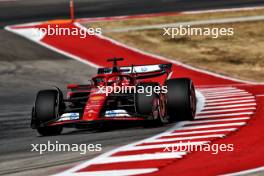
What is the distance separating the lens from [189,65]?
2817 centimetres

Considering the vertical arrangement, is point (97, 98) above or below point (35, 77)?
below

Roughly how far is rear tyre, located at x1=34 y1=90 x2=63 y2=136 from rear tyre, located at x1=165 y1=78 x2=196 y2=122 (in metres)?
2.03

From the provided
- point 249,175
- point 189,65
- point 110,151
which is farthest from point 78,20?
point 249,175

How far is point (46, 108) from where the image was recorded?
49.3ft

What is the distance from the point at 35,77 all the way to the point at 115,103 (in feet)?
A: 34.1

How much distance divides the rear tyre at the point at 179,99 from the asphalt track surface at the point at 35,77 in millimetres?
873

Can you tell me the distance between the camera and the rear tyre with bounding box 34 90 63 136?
14984 millimetres

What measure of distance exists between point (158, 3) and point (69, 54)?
1270 cm

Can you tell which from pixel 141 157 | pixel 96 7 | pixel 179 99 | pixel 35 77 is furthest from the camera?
pixel 96 7

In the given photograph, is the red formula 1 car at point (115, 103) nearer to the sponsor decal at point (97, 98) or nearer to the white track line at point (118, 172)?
the sponsor decal at point (97, 98)

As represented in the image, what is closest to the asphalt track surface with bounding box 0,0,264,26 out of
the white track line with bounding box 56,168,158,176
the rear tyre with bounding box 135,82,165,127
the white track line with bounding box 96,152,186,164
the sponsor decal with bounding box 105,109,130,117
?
the rear tyre with bounding box 135,82,165,127

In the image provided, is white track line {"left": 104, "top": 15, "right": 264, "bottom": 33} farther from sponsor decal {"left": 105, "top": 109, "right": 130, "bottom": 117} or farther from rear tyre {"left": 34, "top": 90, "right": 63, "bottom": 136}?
sponsor decal {"left": 105, "top": 109, "right": 130, "bottom": 117}

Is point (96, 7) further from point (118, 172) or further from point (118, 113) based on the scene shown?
point (118, 172)

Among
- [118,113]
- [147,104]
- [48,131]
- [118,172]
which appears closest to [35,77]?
[48,131]
